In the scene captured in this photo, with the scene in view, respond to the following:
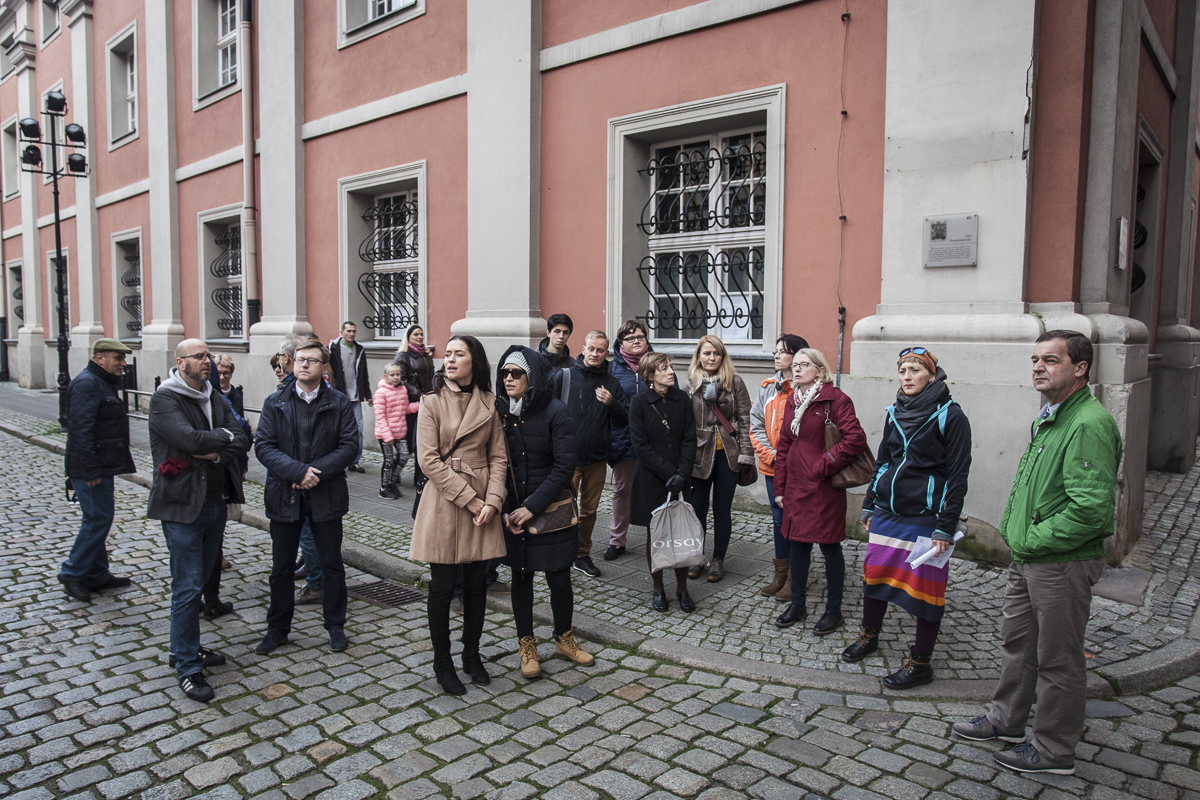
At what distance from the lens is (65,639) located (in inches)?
189

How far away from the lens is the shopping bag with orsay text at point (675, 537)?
16.4 feet

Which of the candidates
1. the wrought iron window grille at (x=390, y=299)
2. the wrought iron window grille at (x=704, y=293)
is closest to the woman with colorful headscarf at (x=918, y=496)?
the wrought iron window grille at (x=704, y=293)

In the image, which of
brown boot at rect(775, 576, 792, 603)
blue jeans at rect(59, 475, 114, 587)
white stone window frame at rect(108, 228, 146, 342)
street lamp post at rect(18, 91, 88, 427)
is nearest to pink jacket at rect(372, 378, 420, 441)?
blue jeans at rect(59, 475, 114, 587)

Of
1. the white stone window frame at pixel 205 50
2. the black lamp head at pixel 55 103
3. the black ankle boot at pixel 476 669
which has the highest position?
the white stone window frame at pixel 205 50

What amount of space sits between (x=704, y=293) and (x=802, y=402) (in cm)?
369

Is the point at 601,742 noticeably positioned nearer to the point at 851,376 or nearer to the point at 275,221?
the point at 851,376

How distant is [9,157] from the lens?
25.1 meters

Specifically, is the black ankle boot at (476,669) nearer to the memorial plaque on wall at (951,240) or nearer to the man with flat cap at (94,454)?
the man with flat cap at (94,454)

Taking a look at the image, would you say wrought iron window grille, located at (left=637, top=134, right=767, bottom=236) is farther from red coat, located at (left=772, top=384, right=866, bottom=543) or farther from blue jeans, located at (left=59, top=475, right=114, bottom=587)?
blue jeans, located at (left=59, top=475, right=114, bottom=587)

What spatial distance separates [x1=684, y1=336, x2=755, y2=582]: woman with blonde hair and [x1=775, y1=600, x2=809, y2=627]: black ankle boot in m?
0.84

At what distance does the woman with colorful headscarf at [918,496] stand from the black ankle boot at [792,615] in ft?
2.47

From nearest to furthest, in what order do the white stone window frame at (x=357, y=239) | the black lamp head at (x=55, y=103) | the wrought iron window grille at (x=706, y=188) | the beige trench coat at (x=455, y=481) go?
the beige trench coat at (x=455, y=481), the wrought iron window grille at (x=706, y=188), the white stone window frame at (x=357, y=239), the black lamp head at (x=55, y=103)

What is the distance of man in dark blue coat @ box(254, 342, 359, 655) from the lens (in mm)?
4609

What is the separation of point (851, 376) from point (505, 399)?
3.43m
